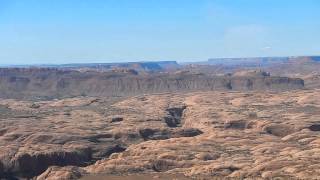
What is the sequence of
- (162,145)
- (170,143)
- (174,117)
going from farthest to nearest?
1. (174,117)
2. (170,143)
3. (162,145)

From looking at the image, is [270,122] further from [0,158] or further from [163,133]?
[0,158]

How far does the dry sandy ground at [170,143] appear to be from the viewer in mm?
94312

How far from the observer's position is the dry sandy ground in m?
94.3

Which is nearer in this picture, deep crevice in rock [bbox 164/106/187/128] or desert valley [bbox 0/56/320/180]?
desert valley [bbox 0/56/320/180]

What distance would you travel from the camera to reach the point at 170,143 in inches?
4641

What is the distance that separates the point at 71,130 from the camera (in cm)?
13312

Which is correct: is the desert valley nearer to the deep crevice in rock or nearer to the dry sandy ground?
the dry sandy ground

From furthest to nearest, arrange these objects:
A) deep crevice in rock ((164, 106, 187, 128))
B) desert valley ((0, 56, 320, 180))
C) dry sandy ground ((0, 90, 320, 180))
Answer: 1. deep crevice in rock ((164, 106, 187, 128))
2. dry sandy ground ((0, 90, 320, 180))
3. desert valley ((0, 56, 320, 180))

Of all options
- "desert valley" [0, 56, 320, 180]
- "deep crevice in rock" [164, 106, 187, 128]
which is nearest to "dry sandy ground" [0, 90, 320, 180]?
"desert valley" [0, 56, 320, 180]

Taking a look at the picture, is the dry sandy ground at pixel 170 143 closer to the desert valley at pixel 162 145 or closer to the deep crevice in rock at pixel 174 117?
the desert valley at pixel 162 145

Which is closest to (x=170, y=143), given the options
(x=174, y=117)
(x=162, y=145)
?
(x=162, y=145)

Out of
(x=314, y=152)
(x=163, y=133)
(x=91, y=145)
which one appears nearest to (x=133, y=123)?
(x=163, y=133)

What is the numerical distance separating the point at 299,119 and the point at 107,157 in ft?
191

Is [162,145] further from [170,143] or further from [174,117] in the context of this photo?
[174,117]
